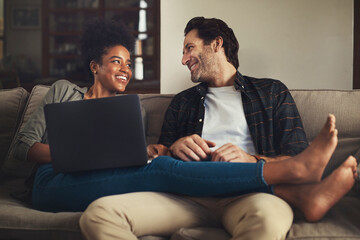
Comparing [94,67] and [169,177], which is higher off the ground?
[94,67]

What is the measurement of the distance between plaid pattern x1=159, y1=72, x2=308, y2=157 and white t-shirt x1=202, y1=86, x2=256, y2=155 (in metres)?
0.03

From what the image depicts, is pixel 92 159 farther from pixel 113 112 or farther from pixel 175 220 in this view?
pixel 175 220

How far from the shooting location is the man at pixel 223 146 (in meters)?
1.03

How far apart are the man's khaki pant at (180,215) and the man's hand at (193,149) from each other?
16cm

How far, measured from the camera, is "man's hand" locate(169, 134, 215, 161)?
1292 mm

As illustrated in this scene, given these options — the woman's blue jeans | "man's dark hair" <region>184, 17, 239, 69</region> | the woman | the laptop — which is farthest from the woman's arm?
"man's dark hair" <region>184, 17, 239, 69</region>

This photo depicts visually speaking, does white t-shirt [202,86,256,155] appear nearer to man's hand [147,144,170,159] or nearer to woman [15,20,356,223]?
man's hand [147,144,170,159]

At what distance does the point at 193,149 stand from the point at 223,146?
0.10 metres

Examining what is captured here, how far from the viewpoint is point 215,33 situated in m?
1.79

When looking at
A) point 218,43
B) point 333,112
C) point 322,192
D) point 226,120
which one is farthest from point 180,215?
point 218,43

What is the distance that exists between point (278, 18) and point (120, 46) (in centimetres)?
110

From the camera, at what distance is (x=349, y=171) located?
1074mm

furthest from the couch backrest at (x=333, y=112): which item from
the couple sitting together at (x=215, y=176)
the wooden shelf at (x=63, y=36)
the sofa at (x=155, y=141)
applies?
the wooden shelf at (x=63, y=36)

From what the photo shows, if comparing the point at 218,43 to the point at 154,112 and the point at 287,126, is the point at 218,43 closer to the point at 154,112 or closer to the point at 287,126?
the point at 154,112
